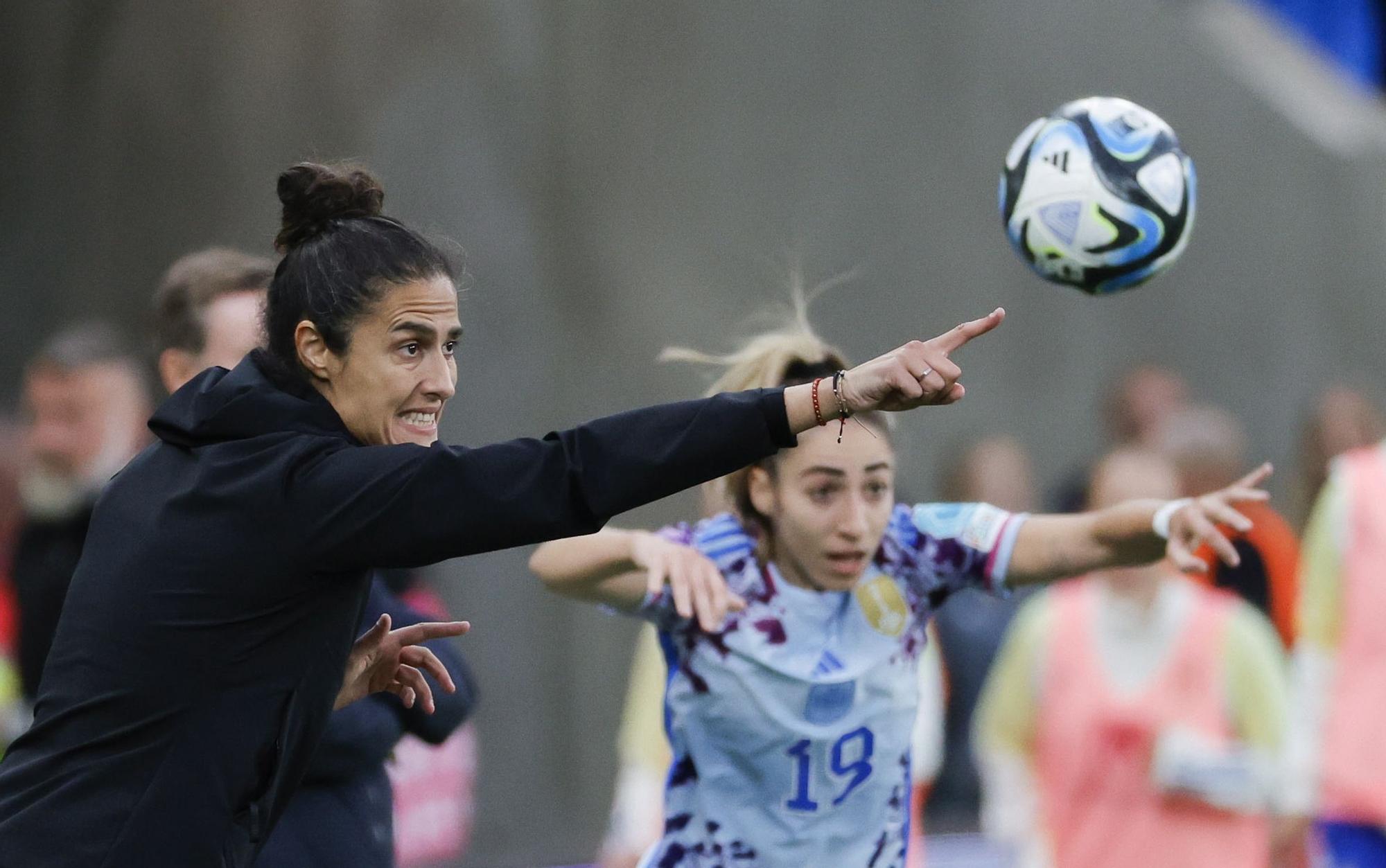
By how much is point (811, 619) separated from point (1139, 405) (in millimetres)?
6017

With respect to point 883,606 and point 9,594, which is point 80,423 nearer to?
point 9,594

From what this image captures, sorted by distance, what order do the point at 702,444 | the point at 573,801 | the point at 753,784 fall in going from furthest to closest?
the point at 573,801 → the point at 753,784 → the point at 702,444

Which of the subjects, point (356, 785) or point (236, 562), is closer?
point (236, 562)

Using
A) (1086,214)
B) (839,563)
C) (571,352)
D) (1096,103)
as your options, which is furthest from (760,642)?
(571,352)

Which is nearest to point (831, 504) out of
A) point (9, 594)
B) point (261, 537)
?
point (261, 537)

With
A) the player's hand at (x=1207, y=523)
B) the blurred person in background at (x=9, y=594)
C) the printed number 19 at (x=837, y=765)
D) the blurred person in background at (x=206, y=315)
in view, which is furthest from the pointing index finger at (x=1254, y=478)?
the blurred person in background at (x=9, y=594)

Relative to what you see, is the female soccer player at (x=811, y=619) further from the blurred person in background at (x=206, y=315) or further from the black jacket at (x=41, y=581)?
the black jacket at (x=41, y=581)

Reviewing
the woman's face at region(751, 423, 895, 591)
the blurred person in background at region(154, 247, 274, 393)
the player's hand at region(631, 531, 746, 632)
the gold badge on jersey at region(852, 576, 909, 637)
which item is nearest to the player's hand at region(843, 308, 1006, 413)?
the player's hand at region(631, 531, 746, 632)

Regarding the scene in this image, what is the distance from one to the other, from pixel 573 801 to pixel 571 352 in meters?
2.04

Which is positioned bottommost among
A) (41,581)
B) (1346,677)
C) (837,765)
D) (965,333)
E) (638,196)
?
(837,765)

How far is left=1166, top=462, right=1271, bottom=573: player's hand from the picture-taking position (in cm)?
340

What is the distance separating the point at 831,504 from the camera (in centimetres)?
389

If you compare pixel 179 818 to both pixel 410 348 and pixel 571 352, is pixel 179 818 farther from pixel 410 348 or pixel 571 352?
pixel 571 352

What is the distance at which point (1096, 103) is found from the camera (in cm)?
407
